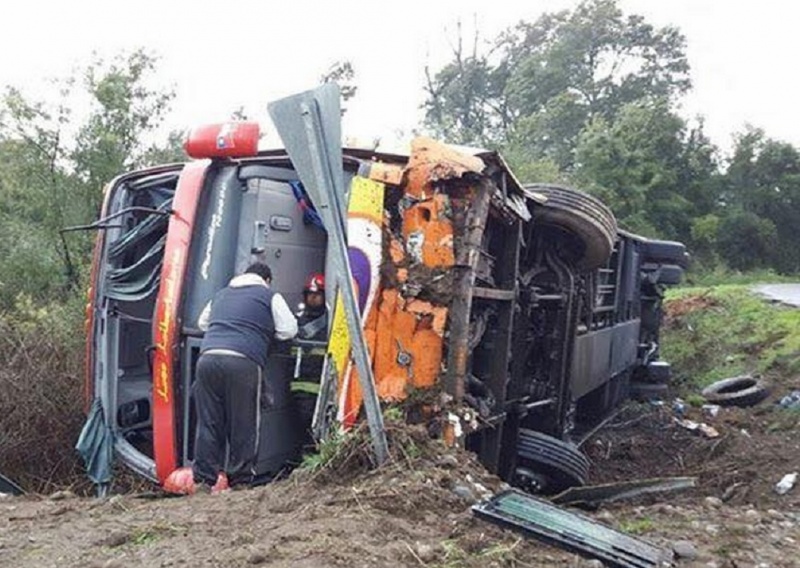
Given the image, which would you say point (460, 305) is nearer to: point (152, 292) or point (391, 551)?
point (391, 551)

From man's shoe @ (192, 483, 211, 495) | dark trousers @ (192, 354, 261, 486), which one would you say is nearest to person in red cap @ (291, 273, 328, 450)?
dark trousers @ (192, 354, 261, 486)

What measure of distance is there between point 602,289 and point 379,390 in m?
3.69

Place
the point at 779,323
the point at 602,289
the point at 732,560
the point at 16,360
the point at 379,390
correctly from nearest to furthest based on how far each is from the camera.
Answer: the point at 732,560 → the point at 379,390 → the point at 16,360 → the point at 602,289 → the point at 779,323

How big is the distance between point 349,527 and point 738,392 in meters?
7.59

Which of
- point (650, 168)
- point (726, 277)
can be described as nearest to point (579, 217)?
point (726, 277)

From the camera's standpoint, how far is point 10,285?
9422mm

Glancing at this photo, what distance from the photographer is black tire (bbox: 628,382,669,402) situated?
948 cm

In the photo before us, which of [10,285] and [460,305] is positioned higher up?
[460,305]

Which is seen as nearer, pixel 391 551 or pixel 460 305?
pixel 391 551

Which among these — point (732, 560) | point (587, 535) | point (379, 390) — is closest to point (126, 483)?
point (379, 390)

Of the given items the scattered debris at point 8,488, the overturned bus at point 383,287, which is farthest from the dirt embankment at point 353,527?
the scattered debris at point 8,488

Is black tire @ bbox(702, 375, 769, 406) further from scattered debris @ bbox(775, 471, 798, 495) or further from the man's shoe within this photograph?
the man's shoe

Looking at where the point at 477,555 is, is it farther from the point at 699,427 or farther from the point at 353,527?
the point at 699,427

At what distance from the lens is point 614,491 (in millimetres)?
4160
